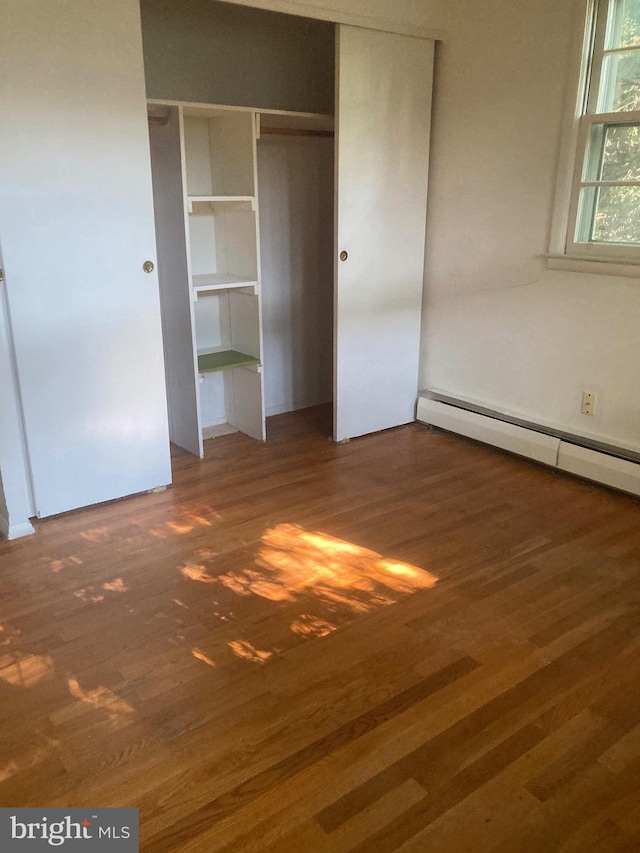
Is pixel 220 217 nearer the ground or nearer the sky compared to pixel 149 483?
nearer the sky

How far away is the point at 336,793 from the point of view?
1.62 metres

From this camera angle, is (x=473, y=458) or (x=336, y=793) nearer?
(x=336, y=793)

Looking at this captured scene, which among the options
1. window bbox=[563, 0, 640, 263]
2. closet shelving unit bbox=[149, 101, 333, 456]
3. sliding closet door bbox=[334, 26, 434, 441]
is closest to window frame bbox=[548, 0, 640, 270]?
window bbox=[563, 0, 640, 263]

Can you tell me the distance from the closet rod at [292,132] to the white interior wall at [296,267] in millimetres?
73

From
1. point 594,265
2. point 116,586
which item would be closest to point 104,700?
point 116,586

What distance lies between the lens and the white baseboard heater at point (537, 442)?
309 cm

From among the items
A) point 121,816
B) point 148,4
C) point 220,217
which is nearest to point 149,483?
point 220,217

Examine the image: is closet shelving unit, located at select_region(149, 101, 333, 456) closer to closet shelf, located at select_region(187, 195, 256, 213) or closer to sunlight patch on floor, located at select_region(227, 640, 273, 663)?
closet shelf, located at select_region(187, 195, 256, 213)

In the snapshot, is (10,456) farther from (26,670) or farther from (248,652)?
(248,652)

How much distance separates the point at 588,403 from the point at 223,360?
182 cm

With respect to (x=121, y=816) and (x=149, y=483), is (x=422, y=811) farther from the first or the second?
(x=149, y=483)

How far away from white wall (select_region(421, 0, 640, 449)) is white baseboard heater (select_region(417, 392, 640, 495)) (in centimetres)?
6

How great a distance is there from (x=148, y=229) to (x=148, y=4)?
124cm

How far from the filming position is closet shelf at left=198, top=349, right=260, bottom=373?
354 centimetres
